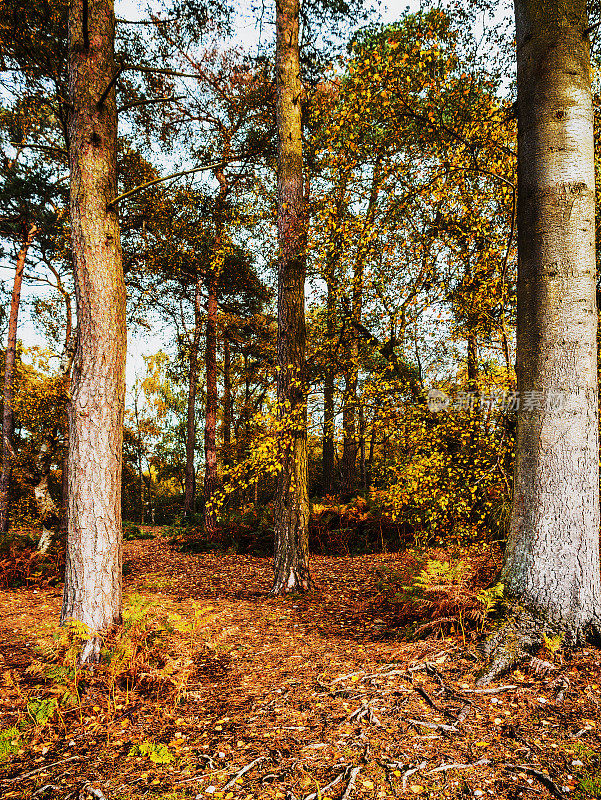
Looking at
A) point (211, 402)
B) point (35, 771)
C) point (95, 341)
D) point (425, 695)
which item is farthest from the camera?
point (211, 402)

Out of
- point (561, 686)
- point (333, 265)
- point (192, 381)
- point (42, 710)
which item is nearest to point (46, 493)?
point (42, 710)

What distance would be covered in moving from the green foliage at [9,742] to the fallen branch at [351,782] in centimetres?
191

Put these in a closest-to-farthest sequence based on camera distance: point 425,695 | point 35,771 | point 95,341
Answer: point 35,771 < point 425,695 < point 95,341

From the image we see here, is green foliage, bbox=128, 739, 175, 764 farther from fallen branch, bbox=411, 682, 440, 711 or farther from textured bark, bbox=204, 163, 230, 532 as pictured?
textured bark, bbox=204, 163, 230, 532

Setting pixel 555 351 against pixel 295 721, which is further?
pixel 555 351

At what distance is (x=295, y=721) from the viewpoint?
2.68 meters

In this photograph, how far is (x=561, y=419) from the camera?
3.21 meters

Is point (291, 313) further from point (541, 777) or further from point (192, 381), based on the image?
point (192, 381)

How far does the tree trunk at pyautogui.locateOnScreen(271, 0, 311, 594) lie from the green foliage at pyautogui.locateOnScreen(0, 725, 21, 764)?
3547mm

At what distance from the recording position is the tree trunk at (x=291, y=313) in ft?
19.3

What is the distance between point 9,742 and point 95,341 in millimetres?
2763

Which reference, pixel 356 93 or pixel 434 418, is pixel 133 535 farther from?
pixel 356 93

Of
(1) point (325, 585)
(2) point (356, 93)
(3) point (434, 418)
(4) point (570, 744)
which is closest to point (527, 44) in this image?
(2) point (356, 93)

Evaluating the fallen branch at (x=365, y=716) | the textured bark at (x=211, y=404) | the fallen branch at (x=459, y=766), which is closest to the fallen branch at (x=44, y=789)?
the fallen branch at (x=365, y=716)
